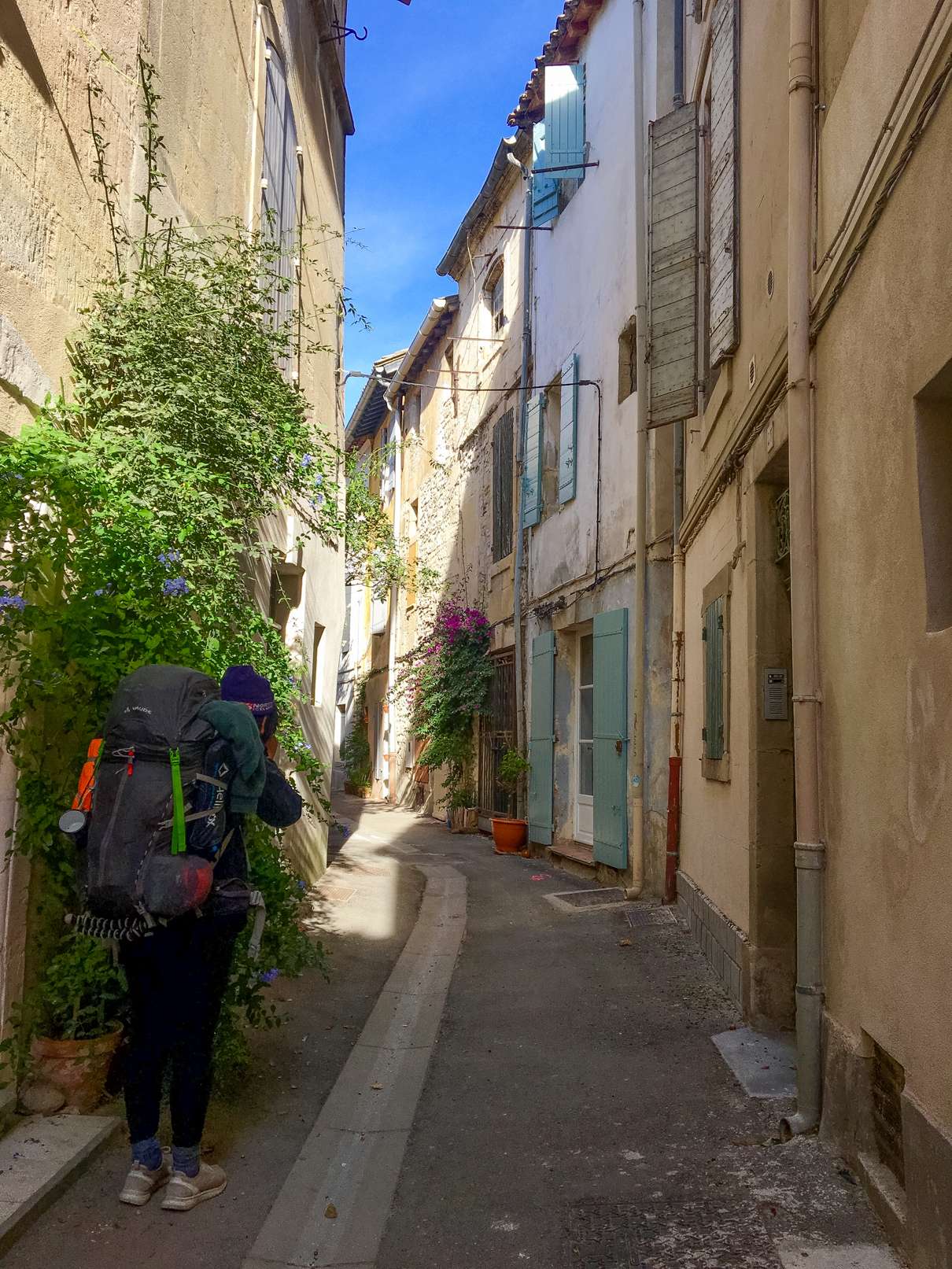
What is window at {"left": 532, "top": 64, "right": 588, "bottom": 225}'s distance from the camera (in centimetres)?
1151

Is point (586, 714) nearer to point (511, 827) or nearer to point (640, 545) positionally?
point (511, 827)

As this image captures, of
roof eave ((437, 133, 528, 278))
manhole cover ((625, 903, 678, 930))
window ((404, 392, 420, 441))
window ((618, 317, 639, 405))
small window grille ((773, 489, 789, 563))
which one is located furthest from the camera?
window ((404, 392, 420, 441))

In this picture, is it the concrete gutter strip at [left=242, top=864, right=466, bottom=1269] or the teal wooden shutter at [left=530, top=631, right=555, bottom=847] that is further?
the teal wooden shutter at [left=530, top=631, right=555, bottom=847]

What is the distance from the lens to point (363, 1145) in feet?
12.6

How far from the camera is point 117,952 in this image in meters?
3.17

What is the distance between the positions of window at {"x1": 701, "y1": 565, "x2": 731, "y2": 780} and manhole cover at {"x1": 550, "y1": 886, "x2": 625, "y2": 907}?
2.05m

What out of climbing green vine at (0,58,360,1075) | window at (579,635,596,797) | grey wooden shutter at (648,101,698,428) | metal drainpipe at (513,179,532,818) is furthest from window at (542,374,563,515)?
climbing green vine at (0,58,360,1075)

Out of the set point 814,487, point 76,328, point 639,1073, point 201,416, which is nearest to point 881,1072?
point 639,1073

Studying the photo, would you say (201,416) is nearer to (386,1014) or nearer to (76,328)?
(76,328)

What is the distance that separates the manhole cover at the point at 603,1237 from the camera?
2938 mm

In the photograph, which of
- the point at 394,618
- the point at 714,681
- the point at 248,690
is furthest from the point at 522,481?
the point at 248,690

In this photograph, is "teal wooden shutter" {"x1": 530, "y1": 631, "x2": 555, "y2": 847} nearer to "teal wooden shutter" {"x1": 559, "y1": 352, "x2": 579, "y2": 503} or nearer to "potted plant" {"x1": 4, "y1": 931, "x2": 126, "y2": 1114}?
"teal wooden shutter" {"x1": 559, "y1": 352, "x2": 579, "y2": 503}

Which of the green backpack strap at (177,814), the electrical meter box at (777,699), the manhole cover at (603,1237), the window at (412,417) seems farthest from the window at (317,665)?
the window at (412,417)

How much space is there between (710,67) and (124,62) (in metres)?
3.89
